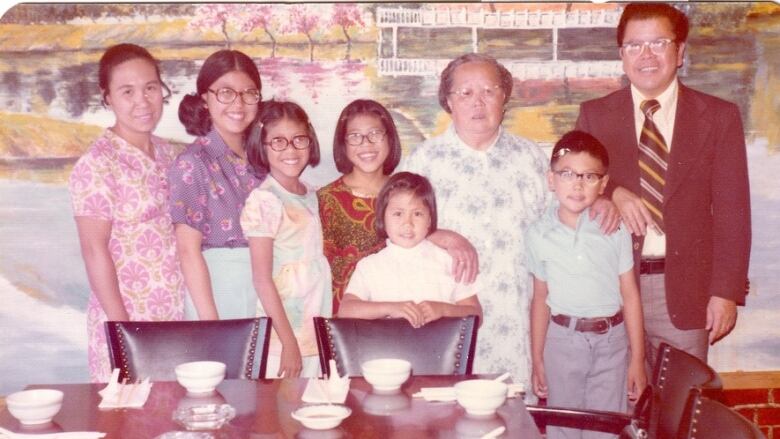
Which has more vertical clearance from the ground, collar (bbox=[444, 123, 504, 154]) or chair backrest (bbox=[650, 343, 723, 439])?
collar (bbox=[444, 123, 504, 154])

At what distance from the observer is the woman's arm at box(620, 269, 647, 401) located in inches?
129

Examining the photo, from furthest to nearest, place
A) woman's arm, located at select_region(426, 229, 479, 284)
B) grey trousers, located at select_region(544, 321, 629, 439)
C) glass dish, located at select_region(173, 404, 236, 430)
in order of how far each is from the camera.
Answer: woman's arm, located at select_region(426, 229, 479, 284), grey trousers, located at select_region(544, 321, 629, 439), glass dish, located at select_region(173, 404, 236, 430)

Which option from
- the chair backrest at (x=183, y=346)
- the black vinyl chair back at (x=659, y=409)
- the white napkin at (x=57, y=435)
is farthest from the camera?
the chair backrest at (x=183, y=346)

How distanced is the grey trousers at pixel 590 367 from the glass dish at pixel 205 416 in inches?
55.0

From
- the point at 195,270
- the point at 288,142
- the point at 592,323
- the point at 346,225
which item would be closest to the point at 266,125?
the point at 288,142

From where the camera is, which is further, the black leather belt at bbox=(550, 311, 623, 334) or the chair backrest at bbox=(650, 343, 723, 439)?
the black leather belt at bbox=(550, 311, 623, 334)

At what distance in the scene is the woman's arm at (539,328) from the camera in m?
3.38

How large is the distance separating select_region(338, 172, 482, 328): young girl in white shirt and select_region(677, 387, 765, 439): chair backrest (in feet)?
4.20

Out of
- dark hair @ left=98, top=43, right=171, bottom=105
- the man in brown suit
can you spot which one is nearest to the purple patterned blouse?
dark hair @ left=98, top=43, right=171, bottom=105

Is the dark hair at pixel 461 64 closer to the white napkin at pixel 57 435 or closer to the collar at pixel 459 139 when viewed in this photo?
the collar at pixel 459 139

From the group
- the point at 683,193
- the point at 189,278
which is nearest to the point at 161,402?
the point at 189,278

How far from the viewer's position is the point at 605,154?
3.31 metres

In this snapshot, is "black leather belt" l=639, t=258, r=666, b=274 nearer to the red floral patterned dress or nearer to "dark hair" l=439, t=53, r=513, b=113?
"dark hair" l=439, t=53, r=513, b=113

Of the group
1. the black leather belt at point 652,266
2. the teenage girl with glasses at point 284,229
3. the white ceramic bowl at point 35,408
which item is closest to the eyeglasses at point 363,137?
the teenage girl with glasses at point 284,229
